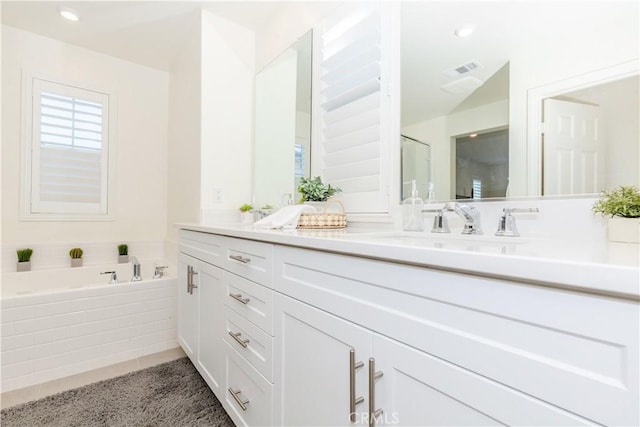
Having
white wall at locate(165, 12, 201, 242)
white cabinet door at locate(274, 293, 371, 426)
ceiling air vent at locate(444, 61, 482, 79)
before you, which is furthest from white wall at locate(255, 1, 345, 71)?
white cabinet door at locate(274, 293, 371, 426)

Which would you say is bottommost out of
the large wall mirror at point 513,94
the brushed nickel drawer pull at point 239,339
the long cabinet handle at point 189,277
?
the brushed nickel drawer pull at point 239,339

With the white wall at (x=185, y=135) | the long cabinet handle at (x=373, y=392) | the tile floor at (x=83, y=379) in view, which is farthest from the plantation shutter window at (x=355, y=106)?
the tile floor at (x=83, y=379)

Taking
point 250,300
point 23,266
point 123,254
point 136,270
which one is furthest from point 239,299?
point 23,266

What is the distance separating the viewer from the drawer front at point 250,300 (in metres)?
1.00

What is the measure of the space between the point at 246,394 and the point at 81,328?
4.74ft

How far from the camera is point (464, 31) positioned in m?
1.17

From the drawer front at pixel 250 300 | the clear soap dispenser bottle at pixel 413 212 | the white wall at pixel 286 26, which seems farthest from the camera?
the white wall at pixel 286 26

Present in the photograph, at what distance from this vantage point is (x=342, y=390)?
0.74 metres

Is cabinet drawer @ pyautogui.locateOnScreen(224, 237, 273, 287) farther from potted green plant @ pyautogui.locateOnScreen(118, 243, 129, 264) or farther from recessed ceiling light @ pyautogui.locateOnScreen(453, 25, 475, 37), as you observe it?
potted green plant @ pyautogui.locateOnScreen(118, 243, 129, 264)

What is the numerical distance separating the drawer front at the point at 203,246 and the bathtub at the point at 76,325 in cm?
56

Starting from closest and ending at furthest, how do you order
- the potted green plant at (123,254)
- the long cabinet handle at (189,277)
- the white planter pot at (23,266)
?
1. the long cabinet handle at (189,277)
2. the white planter pot at (23,266)
3. the potted green plant at (123,254)

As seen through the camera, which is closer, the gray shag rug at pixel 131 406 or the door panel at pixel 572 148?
the door panel at pixel 572 148

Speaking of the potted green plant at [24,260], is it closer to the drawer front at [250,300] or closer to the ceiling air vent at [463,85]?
the drawer front at [250,300]

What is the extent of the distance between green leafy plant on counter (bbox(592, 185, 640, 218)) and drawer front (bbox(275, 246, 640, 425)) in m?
0.55
